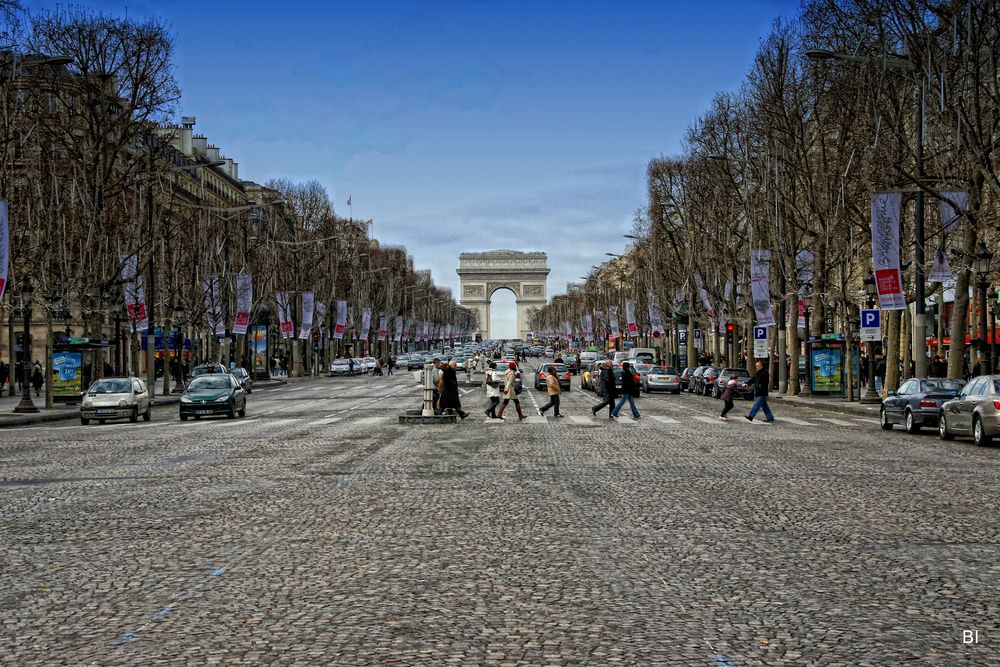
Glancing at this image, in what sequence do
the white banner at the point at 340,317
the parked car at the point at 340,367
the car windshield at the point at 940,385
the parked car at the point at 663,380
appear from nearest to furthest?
the car windshield at the point at 940,385, the parked car at the point at 663,380, the white banner at the point at 340,317, the parked car at the point at 340,367

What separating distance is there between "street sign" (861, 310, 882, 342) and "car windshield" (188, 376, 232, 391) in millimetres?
19790

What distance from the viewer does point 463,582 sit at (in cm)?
848

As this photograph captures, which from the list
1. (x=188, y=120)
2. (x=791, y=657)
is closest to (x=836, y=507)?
(x=791, y=657)

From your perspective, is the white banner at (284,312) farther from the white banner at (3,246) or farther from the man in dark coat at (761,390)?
the man in dark coat at (761,390)

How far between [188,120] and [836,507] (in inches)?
3670

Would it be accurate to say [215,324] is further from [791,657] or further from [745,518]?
[791,657]

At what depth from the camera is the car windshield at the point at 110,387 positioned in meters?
35.6

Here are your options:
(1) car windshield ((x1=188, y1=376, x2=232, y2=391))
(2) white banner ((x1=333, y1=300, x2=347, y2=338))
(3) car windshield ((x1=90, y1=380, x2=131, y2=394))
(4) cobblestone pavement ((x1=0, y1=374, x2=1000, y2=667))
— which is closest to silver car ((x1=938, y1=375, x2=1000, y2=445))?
(4) cobblestone pavement ((x1=0, y1=374, x2=1000, y2=667))

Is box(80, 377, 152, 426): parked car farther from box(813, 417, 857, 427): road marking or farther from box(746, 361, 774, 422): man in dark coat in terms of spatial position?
box(813, 417, 857, 427): road marking

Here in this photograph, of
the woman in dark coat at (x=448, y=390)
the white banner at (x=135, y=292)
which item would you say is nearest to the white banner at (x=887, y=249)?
the woman in dark coat at (x=448, y=390)

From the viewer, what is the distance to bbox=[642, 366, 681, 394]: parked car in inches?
2313

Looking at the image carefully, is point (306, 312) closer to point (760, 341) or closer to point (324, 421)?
point (760, 341)

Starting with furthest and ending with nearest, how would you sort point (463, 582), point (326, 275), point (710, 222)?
1. point (326, 275)
2. point (710, 222)
3. point (463, 582)

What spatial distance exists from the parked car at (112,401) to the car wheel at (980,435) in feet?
72.2
